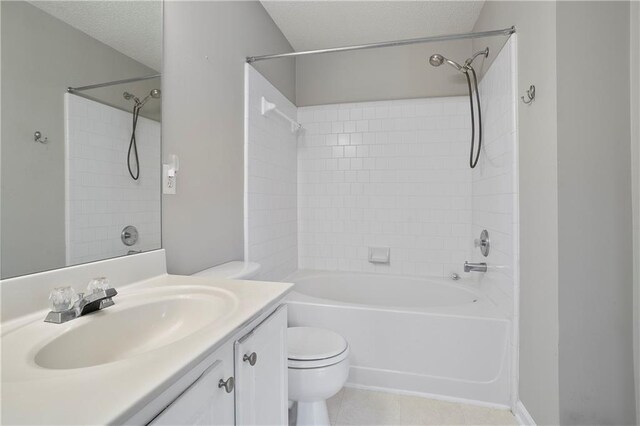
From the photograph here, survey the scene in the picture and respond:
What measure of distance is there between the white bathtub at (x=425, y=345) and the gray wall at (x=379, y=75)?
1820mm

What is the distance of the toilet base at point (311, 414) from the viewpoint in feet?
4.83

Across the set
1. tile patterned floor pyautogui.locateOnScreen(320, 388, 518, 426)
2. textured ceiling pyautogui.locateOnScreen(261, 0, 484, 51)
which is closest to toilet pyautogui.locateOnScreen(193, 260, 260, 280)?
tile patterned floor pyautogui.locateOnScreen(320, 388, 518, 426)

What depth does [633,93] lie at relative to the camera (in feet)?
3.80

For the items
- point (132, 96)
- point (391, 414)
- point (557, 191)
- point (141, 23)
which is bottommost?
point (391, 414)

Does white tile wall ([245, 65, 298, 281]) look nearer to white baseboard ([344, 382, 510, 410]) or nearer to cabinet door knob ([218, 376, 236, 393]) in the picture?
white baseboard ([344, 382, 510, 410])

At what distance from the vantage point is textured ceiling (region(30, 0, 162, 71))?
0.91 meters

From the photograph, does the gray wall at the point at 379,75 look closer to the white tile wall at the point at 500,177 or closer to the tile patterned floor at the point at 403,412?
the white tile wall at the point at 500,177

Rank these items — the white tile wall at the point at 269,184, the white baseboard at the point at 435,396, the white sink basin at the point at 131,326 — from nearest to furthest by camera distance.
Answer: the white sink basin at the point at 131,326
the white baseboard at the point at 435,396
the white tile wall at the point at 269,184

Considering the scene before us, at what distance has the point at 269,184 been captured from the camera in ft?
7.46

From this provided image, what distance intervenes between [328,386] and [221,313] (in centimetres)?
83

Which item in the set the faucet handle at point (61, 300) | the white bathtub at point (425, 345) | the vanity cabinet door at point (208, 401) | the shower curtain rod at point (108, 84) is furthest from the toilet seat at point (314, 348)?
the shower curtain rod at point (108, 84)

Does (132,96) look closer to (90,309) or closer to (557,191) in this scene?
(90,309)

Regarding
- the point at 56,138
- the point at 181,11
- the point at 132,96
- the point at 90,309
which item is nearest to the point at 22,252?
the point at 90,309

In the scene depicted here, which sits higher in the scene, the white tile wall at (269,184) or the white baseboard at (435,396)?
the white tile wall at (269,184)
